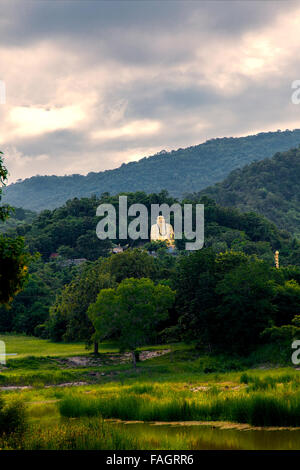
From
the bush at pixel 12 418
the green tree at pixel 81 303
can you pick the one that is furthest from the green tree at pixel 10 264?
the green tree at pixel 81 303

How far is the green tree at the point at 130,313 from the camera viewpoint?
131 feet

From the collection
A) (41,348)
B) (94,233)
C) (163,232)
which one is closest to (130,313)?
(41,348)

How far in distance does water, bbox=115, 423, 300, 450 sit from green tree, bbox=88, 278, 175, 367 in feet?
70.1

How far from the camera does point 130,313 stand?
4016 cm

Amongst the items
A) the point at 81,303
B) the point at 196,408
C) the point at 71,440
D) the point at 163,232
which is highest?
the point at 163,232

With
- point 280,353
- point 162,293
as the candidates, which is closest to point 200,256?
point 162,293

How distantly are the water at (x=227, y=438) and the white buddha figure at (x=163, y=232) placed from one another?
94597 mm

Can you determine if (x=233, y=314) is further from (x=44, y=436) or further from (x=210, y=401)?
(x=44, y=436)

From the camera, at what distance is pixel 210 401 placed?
2053cm

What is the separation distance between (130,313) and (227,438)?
76.9ft

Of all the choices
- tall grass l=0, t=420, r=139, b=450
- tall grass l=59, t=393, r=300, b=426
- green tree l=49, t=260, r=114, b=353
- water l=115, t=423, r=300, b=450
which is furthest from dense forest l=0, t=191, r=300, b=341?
tall grass l=0, t=420, r=139, b=450

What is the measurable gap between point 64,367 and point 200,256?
14114 mm

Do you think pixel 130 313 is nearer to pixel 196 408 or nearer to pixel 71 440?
pixel 196 408

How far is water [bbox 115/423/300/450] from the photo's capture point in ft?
52.1
